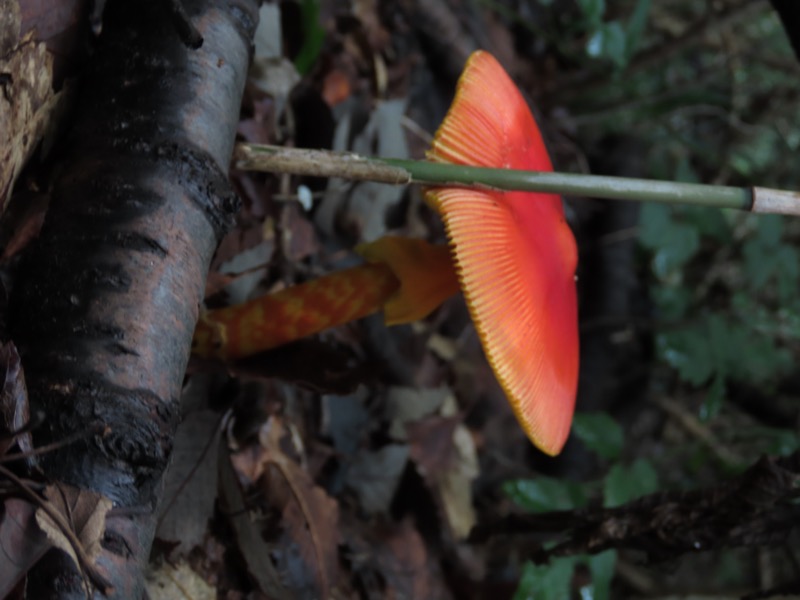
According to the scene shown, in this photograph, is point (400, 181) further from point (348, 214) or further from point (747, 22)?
point (747, 22)

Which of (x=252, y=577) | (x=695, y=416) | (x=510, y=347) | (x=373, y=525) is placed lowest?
(x=695, y=416)

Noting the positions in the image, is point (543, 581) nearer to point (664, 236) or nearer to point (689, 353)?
point (689, 353)

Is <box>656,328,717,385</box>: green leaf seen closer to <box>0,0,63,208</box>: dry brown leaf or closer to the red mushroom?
the red mushroom

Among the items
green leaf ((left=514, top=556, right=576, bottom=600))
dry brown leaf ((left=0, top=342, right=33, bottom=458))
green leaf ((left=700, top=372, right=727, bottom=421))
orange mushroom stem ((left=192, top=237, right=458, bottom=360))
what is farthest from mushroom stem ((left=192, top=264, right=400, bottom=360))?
green leaf ((left=700, top=372, right=727, bottom=421))

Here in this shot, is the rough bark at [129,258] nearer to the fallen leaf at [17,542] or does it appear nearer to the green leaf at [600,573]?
the fallen leaf at [17,542]

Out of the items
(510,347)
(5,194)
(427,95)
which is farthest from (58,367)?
(427,95)

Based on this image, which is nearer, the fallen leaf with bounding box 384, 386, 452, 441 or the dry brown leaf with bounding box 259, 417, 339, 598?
the dry brown leaf with bounding box 259, 417, 339, 598

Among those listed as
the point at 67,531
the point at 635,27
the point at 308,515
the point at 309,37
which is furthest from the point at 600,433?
the point at 67,531
